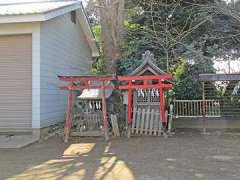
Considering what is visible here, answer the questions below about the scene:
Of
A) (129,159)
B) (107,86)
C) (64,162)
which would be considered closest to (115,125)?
(107,86)

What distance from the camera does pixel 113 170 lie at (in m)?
5.68

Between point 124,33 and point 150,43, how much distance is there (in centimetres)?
133

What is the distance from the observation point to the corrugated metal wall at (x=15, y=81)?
31.9 ft

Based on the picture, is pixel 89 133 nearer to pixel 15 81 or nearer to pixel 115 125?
pixel 115 125

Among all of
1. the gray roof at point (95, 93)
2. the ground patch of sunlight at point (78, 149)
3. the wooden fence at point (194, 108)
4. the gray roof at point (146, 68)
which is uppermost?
the gray roof at point (146, 68)

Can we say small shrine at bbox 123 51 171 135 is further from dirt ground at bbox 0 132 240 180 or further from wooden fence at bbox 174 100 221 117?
wooden fence at bbox 174 100 221 117

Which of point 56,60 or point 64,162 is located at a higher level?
point 56,60

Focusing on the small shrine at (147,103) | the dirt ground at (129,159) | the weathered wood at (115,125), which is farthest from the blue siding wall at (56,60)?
the small shrine at (147,103)

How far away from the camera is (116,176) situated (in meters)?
5.29

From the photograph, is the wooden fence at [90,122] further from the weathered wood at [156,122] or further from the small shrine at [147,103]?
the weathered wood at [156,122]

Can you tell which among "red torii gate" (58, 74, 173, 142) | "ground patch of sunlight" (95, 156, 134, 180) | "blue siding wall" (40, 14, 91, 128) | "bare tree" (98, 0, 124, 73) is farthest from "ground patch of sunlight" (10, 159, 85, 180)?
"bare tree" (98, 0, 124, 73)

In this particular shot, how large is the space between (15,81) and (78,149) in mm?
3515

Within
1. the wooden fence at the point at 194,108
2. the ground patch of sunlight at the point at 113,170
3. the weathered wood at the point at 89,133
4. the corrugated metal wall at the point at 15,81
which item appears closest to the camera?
the ground patch of sunlight at the point at 113,170

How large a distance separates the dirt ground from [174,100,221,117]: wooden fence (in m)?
2.54
